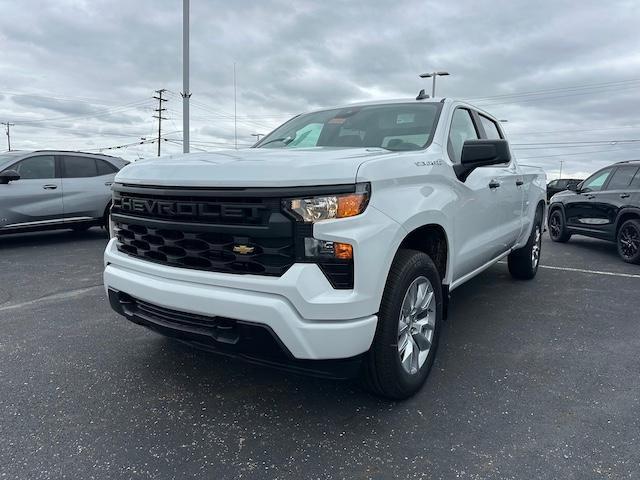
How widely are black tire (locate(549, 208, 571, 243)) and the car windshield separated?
7.11 meters

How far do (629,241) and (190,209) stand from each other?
24.2 feet

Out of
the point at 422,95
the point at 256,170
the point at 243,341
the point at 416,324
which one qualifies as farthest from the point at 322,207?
the point at 422,95

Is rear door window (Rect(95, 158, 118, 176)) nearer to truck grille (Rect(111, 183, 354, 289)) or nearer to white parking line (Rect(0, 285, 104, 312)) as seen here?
white parking line (Rect(0, 285, 104, 312))

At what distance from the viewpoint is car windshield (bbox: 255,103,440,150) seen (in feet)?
10.9

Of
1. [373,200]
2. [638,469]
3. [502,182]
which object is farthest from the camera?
[502,182]

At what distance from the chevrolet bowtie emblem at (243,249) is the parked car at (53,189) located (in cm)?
695

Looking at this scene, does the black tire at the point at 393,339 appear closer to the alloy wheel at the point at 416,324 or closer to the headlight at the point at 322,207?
Result: the alloy wheel at the point at 416,324

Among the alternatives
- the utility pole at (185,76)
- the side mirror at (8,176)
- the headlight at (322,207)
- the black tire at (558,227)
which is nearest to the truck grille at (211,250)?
the headlight at (322,207)

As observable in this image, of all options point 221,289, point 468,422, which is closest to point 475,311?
point 468,422

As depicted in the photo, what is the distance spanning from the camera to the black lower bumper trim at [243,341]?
7.11 ft

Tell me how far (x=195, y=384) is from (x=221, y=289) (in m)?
0.95

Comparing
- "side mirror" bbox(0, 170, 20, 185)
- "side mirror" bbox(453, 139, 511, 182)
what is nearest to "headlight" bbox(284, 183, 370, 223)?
"side mirror" bbox(453, 139, 511, 182)

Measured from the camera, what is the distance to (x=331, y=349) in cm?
212

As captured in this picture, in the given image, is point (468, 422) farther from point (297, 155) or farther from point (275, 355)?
point (297, 155)
